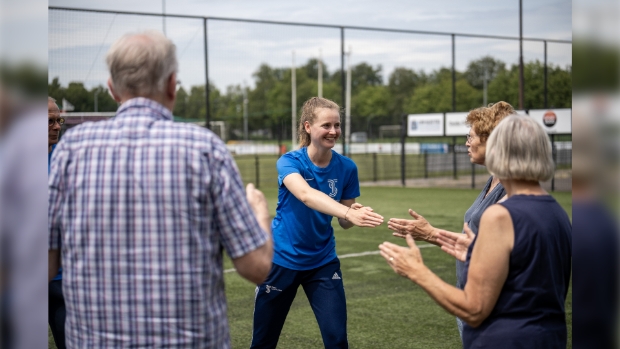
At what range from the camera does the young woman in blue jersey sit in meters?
4.32

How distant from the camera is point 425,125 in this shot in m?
23.8

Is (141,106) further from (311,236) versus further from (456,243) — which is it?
(311,236)

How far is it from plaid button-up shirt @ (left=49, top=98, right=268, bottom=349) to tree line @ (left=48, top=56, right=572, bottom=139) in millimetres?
6437

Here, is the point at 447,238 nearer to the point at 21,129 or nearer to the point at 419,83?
the point at 21,129

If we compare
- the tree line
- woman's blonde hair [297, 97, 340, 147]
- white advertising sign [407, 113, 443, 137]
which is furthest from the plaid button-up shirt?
white advertising sign [407, 113, 443, 137]

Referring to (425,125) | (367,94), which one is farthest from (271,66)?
(367,94)

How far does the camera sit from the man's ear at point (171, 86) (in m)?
2.26

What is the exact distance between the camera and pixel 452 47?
87.4 feet

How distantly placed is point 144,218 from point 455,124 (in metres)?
21.7

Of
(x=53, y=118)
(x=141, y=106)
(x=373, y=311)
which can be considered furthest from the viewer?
(x=373, y=311)

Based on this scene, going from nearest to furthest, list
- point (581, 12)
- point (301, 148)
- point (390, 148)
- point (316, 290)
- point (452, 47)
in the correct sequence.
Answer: point (581, 12) → point (316, 290) → point (301, 148) → point (452, 47) → point (390, 148)

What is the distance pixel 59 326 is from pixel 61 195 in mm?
2021

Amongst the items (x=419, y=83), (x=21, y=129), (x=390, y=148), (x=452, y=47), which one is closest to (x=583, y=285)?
(x=21, y=129)

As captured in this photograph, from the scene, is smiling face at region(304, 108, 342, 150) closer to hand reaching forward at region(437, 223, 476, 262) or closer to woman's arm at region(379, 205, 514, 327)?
hand reaching forward at region(437, 223, 476, 262)
